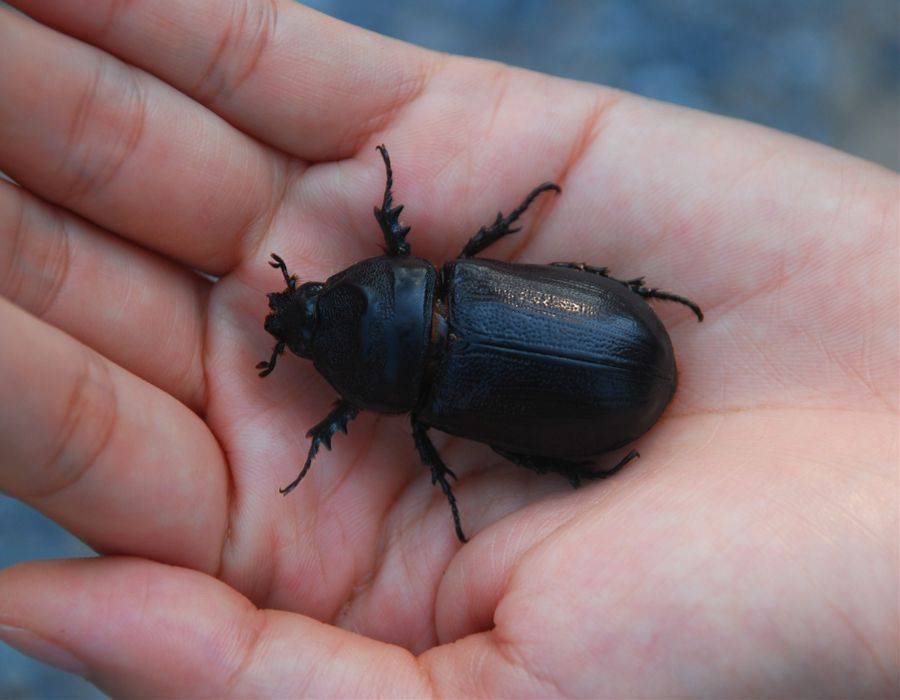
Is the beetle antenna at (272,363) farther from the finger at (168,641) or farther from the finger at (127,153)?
the finger at (168,641)

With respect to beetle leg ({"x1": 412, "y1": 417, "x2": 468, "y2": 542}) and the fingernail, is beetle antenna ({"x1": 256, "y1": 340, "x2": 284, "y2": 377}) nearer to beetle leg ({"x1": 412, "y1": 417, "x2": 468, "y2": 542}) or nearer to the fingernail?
beetle leg ({"x1": 412, "y1": 417, "x2": 468, "y2": 542})

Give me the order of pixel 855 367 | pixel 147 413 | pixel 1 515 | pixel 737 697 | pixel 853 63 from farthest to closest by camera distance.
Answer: pixel 853 63 → pixel 1 515 → pixel 855 367 → pixel 147 413 → pixel 737 697

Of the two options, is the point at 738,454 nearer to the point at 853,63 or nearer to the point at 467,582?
the point at 467,582

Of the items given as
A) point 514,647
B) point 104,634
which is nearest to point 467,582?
point 514,647

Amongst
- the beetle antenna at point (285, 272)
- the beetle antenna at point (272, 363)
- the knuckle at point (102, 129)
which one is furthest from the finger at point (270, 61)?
the beetle antenna at point (272, 363)

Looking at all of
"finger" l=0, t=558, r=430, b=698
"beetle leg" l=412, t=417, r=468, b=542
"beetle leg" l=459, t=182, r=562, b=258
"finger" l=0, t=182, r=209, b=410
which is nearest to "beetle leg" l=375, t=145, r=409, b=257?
"beetle leg" l=459, t=182, r=562, b=258
